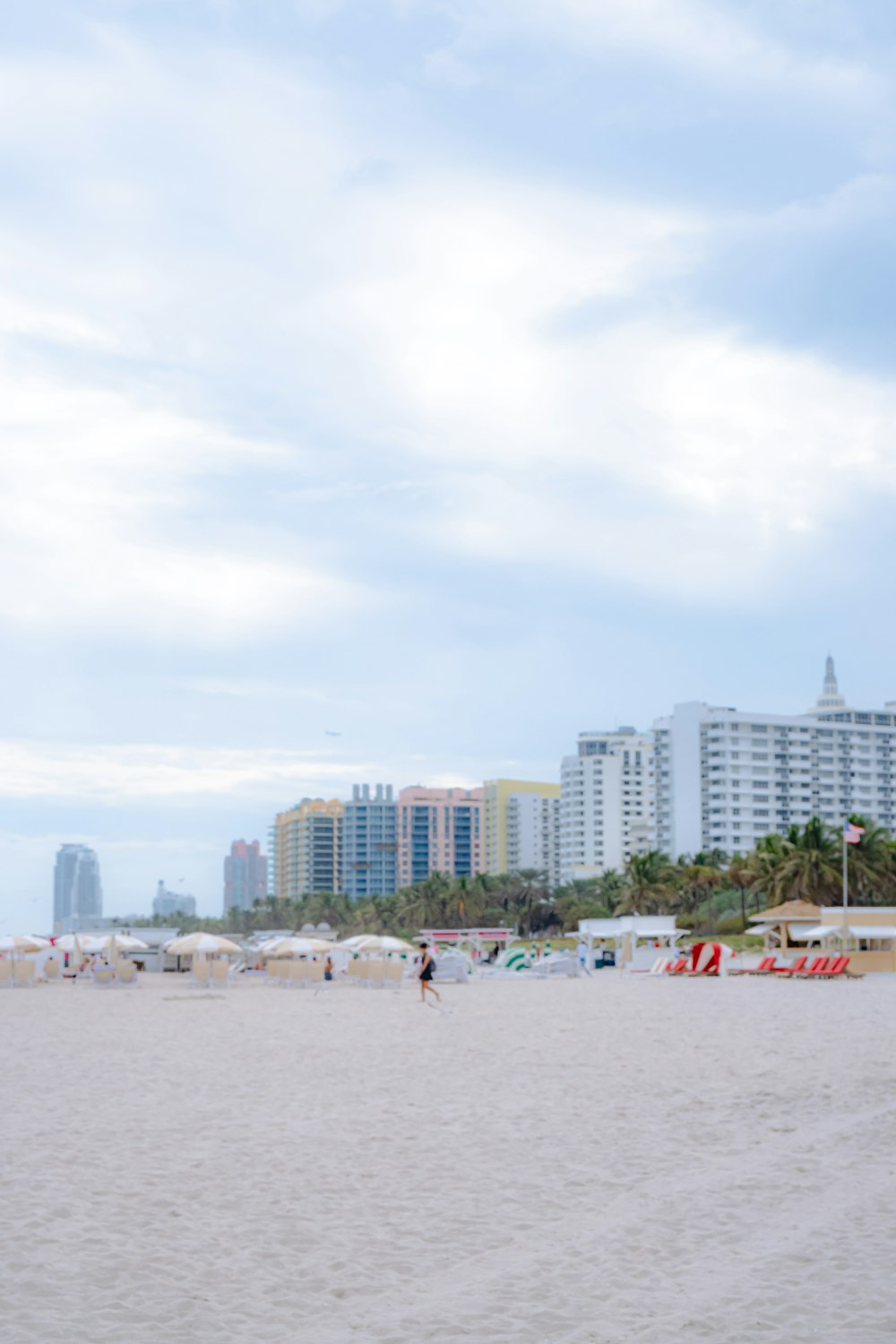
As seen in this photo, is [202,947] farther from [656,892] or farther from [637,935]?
[656,892]

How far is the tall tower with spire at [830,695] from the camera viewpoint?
15912 cm

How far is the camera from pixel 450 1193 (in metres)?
8.41

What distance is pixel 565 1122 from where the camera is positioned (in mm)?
11070

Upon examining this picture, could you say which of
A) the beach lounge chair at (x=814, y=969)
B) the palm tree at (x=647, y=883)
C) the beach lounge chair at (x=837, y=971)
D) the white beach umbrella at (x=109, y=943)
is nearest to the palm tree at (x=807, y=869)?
the palm tree at (x=647, y=883)

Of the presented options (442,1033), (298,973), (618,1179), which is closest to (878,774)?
(298,973)

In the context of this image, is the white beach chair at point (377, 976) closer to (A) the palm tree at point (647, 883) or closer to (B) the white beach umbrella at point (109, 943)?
(B) the white beach umbrella at point (109, 943)

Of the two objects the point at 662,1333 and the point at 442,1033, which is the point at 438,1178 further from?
the point at 442,1033

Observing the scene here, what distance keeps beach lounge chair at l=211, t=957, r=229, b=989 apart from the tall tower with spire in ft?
418

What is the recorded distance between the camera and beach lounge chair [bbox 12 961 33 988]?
35.4 meters

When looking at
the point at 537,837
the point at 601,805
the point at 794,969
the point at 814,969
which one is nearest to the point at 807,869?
the point at 794,969

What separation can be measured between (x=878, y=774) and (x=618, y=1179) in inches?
5742

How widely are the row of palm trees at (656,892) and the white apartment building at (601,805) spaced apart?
5024cm

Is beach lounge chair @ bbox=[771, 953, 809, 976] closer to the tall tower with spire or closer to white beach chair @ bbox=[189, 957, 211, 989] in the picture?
white beach chair @ bbox=[189, 957, 211, 989]

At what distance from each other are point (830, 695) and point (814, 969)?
13135 centimetres
